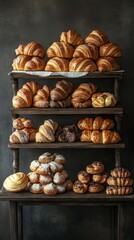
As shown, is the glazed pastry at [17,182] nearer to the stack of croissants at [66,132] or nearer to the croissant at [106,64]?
the stack of croissants at [66,132]

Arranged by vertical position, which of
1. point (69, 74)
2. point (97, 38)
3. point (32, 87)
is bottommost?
point (32, 87)

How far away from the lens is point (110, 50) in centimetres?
515

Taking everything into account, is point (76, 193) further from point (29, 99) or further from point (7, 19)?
point (7, 19)

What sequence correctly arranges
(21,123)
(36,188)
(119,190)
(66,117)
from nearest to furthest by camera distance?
(119,190)
(36,188)
(21,123)
(66,117)

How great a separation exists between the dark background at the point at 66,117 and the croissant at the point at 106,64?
0.51 meters

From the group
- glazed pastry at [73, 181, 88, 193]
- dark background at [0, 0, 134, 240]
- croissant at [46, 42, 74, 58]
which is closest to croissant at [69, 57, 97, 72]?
croissant at [46, 42, 74, 58]

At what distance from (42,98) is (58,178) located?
83 centimetres

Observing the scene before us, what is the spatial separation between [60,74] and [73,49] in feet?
0.98

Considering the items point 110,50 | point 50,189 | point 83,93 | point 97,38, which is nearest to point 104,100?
point 83,93

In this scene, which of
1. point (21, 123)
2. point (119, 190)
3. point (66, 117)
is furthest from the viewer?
point (66, 117)

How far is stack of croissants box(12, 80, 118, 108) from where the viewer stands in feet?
17.0

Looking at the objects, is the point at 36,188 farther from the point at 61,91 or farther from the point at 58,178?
the point at 61,91

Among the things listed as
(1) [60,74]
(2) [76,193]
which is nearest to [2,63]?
(1) [60,74]

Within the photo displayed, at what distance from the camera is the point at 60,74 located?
5168mm
